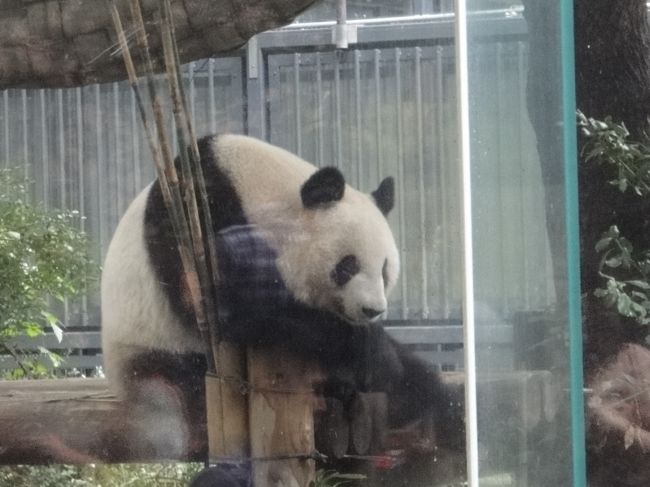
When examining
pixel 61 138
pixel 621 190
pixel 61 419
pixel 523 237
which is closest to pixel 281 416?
pixel 61 419

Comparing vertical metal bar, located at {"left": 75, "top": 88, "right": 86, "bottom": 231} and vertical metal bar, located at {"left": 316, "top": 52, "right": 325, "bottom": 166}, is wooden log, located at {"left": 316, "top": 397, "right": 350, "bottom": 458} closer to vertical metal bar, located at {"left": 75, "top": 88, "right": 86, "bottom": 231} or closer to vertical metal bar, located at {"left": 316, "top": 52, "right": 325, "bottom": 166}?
vertical metal bar, located at {"left": 316, "top": 52, "right": 325, "bottom": 166}

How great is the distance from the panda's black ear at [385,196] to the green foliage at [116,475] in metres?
0.53

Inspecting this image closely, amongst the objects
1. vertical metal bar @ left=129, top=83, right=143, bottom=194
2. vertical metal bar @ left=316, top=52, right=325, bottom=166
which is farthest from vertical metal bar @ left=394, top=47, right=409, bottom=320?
vertical metal bar @ left=129, top=83, right=143, bottom=194

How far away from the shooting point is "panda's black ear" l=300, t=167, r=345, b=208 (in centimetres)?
149

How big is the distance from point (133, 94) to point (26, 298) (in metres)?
0.39

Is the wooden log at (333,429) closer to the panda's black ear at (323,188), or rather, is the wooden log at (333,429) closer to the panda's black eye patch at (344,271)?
Result: the panda's black eye patch at (344,271)

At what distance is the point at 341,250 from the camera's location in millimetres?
1475

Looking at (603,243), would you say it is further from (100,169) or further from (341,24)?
(100,169)

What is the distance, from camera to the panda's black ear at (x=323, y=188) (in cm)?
149

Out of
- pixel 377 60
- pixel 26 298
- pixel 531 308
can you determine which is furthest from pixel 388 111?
pixel 26 298

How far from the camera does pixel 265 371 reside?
1.51 meters

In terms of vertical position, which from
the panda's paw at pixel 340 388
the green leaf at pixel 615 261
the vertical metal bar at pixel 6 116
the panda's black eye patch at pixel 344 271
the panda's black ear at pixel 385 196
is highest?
the vertical metal bar at pixel 6 116

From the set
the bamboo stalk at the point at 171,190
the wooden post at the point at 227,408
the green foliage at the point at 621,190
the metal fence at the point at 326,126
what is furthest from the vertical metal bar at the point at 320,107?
the green foliage at the point at 621,190

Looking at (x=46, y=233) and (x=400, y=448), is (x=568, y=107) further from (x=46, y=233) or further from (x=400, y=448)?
(x=46, y=233)
